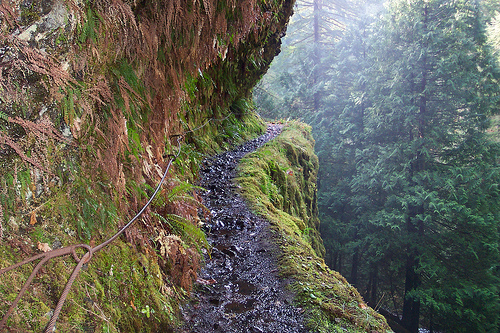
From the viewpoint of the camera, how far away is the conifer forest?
48.5 ft

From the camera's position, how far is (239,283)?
3262 millimetres

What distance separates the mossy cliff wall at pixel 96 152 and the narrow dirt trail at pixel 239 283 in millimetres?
299

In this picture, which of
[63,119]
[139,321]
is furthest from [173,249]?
[63,119]

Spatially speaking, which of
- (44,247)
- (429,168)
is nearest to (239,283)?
(44,247)

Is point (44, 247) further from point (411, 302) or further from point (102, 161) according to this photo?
point (411, 302)

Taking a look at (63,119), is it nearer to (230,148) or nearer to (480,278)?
(230,148)

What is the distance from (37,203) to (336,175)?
2522 centimetres

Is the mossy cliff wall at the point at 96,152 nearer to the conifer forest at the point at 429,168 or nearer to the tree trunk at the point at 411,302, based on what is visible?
the conifer forest at the point at 429,168

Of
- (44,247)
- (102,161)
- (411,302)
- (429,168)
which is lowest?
(44,247)

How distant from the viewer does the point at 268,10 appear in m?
8.77

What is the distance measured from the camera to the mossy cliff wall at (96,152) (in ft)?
4.80

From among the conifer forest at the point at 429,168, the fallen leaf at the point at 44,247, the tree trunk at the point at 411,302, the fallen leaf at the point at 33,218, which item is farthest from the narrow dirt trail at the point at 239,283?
the tree trunk at the point at 411,302

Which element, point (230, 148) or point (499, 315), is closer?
point (230, 148)

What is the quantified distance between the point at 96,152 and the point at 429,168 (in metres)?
19.2
